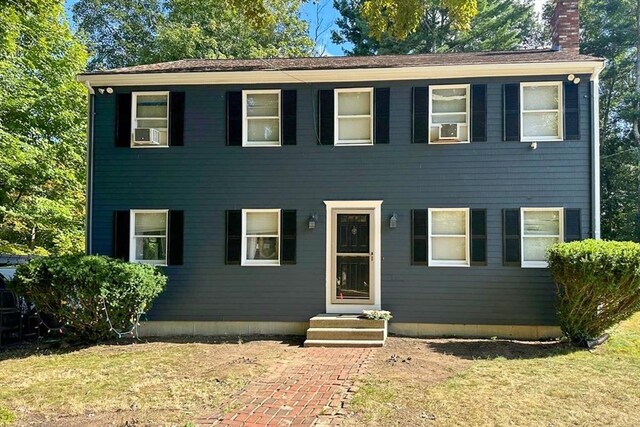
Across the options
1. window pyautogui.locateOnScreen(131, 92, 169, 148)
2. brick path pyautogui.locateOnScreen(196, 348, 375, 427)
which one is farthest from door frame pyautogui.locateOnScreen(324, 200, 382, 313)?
window pyautogui.locateOnScreen(131, 92, 169, 148)

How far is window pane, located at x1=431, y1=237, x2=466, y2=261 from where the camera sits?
963 cm

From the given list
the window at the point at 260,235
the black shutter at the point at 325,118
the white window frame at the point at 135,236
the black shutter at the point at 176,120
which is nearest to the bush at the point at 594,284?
the black shutter at the point at 325,118

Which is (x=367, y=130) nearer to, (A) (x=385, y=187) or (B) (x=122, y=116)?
(A) (x=385, y=187)

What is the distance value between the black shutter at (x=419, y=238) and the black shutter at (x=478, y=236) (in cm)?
89

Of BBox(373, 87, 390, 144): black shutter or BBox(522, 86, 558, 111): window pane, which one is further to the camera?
BBox(373, 87, 390, 144): black shutter

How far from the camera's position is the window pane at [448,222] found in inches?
381

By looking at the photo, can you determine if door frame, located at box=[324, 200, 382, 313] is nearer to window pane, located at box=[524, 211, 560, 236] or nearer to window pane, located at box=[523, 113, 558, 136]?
window pane, located at box=[524, 211, 560, 236]

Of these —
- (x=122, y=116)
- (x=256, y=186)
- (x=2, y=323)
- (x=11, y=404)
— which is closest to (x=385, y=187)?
(x=256, y=186)

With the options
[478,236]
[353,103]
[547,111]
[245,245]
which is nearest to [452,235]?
[478,236]

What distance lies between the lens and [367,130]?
32.8ft

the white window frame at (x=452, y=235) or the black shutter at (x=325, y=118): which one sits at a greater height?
the black shutter at (x=325, y=118)

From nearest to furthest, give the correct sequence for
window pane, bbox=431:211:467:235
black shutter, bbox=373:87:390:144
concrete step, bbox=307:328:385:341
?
1. concrete step, bbox=307:328:385:341
2. window pane, bbox=431:211:467:235
3. black shutter, bbox=373:87:390:144

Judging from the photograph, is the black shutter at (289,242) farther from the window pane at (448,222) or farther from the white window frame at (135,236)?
the window pane at (448,222)

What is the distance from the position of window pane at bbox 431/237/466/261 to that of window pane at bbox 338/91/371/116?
2983 mm
